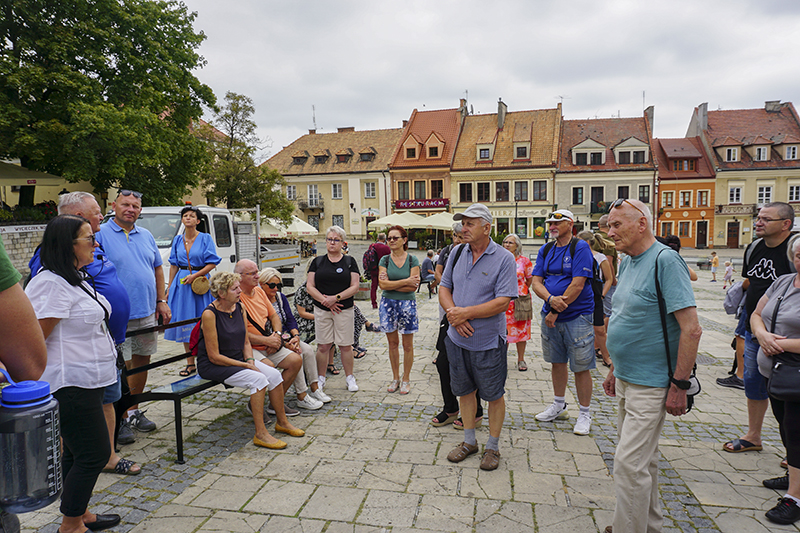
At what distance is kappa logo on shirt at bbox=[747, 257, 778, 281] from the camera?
12.9 ft

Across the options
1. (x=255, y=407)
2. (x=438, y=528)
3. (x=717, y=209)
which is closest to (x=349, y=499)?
(x=438, y=528)

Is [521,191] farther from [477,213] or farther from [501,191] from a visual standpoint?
[477,213]

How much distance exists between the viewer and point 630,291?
271 cm

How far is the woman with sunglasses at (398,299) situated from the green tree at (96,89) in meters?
14.9

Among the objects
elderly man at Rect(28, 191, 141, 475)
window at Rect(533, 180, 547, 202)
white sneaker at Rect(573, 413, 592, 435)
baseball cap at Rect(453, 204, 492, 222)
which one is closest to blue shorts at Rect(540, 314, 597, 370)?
white sneaker at Rect(573, 413, 592, 435)

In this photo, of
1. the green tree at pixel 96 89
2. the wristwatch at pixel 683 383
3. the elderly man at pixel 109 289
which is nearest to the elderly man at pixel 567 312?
the wristwatch at pixel 683 383

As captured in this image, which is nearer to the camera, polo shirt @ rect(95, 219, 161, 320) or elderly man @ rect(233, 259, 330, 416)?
polo shirt @ rect(95, 219, 161, 320)

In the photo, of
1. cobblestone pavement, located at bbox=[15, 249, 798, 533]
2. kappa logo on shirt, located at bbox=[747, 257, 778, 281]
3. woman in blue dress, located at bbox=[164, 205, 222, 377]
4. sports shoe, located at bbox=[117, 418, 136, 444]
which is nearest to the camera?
cobblestone pavement, located at bbox=[15, 249, 798, 533]

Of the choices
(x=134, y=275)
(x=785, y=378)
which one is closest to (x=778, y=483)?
(x=785, y=378)

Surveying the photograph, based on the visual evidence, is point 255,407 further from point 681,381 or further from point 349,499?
point 681,381

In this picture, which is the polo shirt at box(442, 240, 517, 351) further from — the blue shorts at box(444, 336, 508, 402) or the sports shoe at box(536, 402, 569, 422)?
the sports shoe at box(536, 402, 569, 422)

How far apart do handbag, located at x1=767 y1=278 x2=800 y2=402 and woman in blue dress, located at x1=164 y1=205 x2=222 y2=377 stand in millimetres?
5377

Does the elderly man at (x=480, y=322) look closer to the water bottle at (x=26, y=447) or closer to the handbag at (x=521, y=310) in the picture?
the water bottle at (x=26, y=447)

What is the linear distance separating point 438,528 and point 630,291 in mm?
1801
